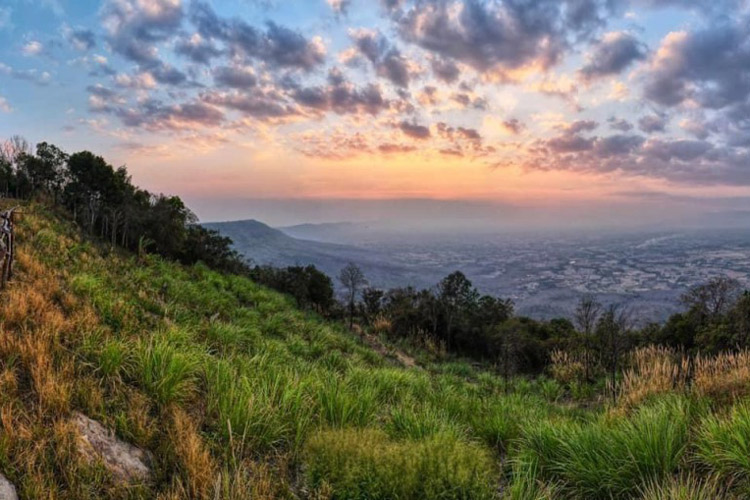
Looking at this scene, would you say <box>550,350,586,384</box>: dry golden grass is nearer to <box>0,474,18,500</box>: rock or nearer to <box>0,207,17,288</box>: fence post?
<box>0,474,18,500</box>: rock

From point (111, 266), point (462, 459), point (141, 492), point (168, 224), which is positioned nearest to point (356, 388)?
point (462, 459)

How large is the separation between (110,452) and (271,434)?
140 cm

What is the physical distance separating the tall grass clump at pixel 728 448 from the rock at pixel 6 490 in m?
5.56

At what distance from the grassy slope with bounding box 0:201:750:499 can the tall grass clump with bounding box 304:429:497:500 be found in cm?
1

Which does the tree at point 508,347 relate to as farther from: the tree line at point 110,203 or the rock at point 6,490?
the tree line at point 110,203

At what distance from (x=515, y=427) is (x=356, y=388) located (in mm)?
2345

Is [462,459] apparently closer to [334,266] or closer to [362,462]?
[362,462]

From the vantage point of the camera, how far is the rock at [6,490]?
8.57 ft

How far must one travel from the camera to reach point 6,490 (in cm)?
264

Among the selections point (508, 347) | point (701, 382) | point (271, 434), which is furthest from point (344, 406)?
point (508, 347)

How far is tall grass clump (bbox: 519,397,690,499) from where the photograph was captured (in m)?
3.49

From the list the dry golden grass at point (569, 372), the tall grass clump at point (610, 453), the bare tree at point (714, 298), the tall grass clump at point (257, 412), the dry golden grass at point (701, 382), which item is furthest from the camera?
the bare tree at point (714, 298)

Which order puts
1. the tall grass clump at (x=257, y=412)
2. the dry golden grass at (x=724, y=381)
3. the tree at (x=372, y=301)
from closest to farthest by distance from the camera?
the tall grass clump at (x=257, y=412) < the dry golden grass at (x=724, y=381) < the tree at (x=372, y=301)

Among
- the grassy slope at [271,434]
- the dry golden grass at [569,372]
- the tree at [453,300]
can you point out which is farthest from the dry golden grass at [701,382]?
the tree at [453,300]
